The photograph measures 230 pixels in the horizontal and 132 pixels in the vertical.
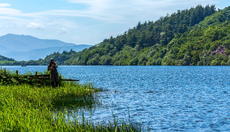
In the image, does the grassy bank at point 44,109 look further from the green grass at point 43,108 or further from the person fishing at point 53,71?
the person fishing at point 53,71

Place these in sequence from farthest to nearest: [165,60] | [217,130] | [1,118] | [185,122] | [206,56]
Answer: [165,60], [206,56], [185,122], [217,130], [1,118]

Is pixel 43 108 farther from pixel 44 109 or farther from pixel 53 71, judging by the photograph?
pixel 53 71

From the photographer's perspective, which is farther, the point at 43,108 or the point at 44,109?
the point at 43,108

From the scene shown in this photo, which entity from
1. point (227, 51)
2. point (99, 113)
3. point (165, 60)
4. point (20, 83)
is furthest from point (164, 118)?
point (165, 60)

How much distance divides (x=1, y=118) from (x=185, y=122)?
10.7 m

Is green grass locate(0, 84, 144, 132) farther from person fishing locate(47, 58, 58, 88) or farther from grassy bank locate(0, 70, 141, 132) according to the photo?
person fishing locate(47, 58, 58, 88)

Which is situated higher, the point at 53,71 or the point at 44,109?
the point at 53,71

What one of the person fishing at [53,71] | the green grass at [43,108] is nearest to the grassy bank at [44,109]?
the green grass at [43,108]

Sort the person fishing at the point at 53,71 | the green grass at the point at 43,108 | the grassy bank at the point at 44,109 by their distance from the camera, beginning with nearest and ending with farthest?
the grassy bank at the point at 44,109 < the green grass at the point at 43,108 < the person fishing at the point at 53,71

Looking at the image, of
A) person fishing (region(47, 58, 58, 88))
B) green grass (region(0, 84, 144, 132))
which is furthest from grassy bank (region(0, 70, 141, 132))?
person fishing (region(47, 58, 58, 88))

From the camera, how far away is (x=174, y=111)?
19.7 m

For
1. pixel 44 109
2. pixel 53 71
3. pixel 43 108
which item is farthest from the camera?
pixel 53 71

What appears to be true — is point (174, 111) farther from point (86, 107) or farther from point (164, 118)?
point (86, 107)

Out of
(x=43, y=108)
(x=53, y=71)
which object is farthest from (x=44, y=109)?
(x=53, y=71)
